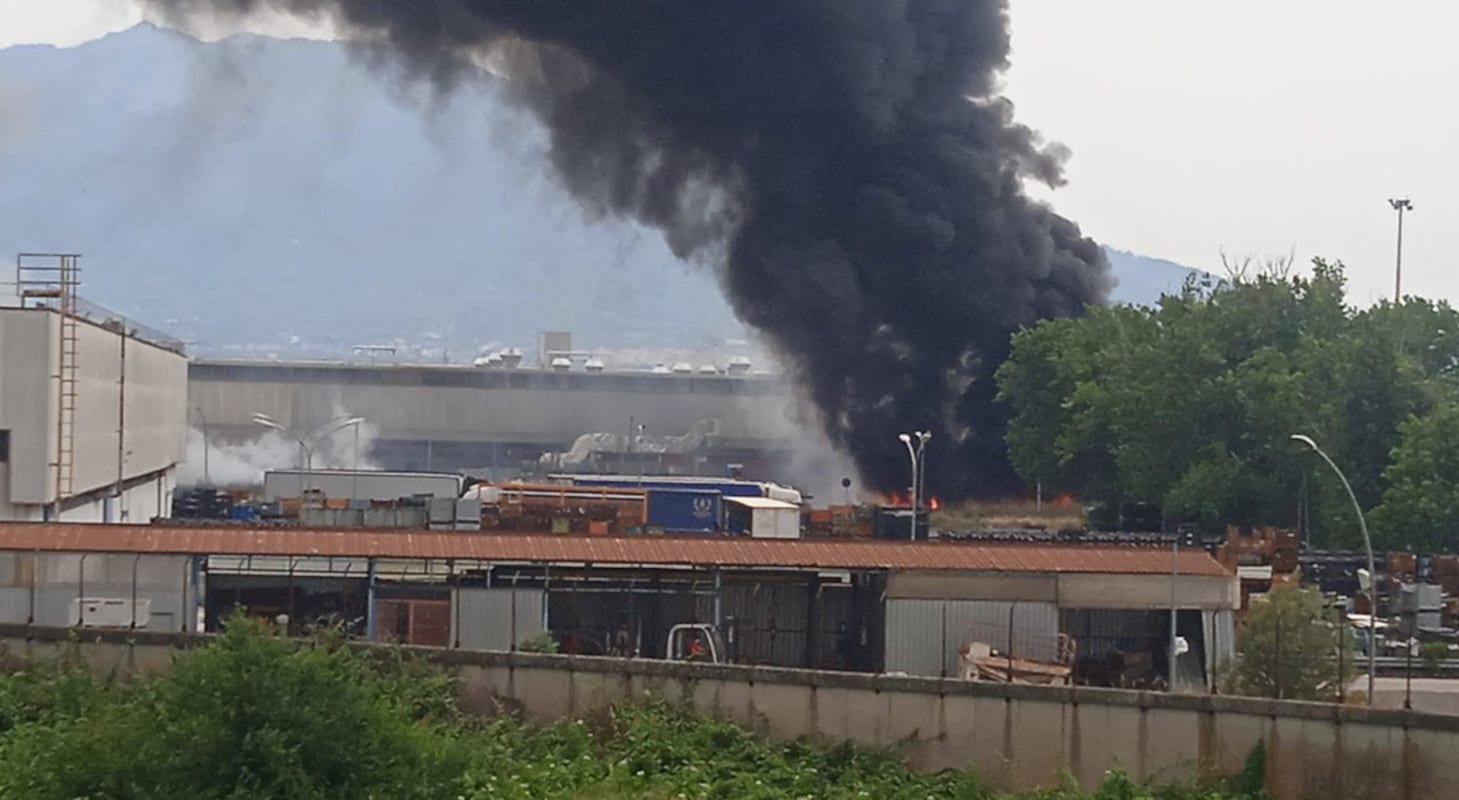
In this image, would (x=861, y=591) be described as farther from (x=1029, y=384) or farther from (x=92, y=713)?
(x=1029, y=384)

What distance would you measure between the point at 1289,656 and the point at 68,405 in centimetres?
2686

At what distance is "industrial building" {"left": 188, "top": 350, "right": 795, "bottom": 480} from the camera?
401ft

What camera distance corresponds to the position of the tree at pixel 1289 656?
3322 cm

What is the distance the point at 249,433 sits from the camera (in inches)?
4815

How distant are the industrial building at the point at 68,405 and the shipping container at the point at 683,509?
1517 centimetres

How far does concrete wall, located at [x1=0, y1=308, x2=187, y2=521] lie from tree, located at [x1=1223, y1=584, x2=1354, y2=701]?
83.2 feet

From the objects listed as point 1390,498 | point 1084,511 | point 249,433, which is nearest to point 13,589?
point 1390,498

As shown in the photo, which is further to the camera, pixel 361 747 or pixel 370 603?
pixel 370 603

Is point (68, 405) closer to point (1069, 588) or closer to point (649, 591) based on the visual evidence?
point (649, 591)

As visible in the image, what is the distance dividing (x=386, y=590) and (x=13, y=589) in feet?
20.4

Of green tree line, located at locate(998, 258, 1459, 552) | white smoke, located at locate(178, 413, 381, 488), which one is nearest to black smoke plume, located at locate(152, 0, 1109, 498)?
green tree line, located at locate(998, 258, 1459, 552)

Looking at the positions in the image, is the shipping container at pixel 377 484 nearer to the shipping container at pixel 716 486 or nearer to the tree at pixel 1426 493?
the shipping container at pixel 716 486

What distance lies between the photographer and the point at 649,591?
36375mm

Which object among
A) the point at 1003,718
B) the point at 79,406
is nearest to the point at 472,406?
the point at 79,406
